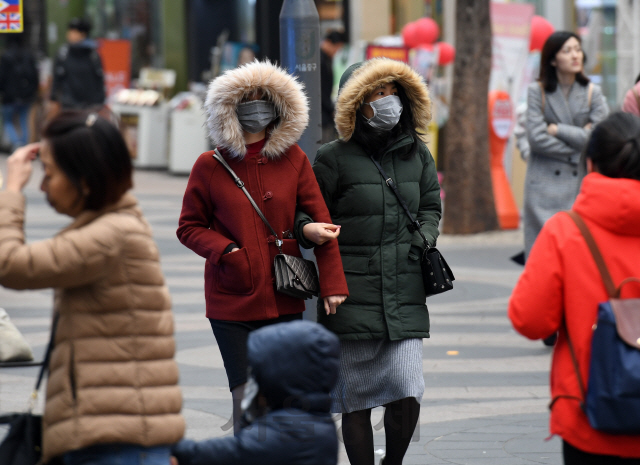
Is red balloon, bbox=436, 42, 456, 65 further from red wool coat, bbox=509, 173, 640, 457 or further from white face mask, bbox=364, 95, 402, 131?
red wool coat, bbox=509, 173, 640, 457

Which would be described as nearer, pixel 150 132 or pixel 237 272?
pixel 237 272

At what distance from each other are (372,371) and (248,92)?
123 cm

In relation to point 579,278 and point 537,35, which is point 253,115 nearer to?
A: point 579,278

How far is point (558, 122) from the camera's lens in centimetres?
768

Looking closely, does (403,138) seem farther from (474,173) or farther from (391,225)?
(474,173)

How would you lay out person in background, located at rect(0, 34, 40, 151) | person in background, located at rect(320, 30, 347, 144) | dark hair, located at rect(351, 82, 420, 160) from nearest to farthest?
dark hair, located at rect(351, 82, 420, 160), person in background, located at rect(320, 30, 347, 144), person in background, located at rect(0, 34, 40, 151)

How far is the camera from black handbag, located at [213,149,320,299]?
4195 millimetres

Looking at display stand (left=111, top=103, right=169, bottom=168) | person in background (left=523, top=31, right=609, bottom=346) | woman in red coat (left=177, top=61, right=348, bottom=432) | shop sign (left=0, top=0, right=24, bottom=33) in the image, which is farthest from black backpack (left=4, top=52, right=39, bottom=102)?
woman in red coat (left=177, top=61, right=348, bottom=432)

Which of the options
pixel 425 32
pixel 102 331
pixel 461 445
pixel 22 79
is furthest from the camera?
pixel 22 79

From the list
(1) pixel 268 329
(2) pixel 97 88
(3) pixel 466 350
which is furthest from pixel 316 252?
(2) pixel 97 88

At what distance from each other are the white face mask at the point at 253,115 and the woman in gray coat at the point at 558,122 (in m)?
3.57

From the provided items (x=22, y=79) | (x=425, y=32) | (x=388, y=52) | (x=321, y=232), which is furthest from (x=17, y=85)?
(x=321, y=232)

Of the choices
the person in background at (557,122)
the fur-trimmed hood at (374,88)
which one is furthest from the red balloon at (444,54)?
the fur-trimmed hood at (374,88)

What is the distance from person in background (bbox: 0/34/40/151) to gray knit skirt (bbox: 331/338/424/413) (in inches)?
623
